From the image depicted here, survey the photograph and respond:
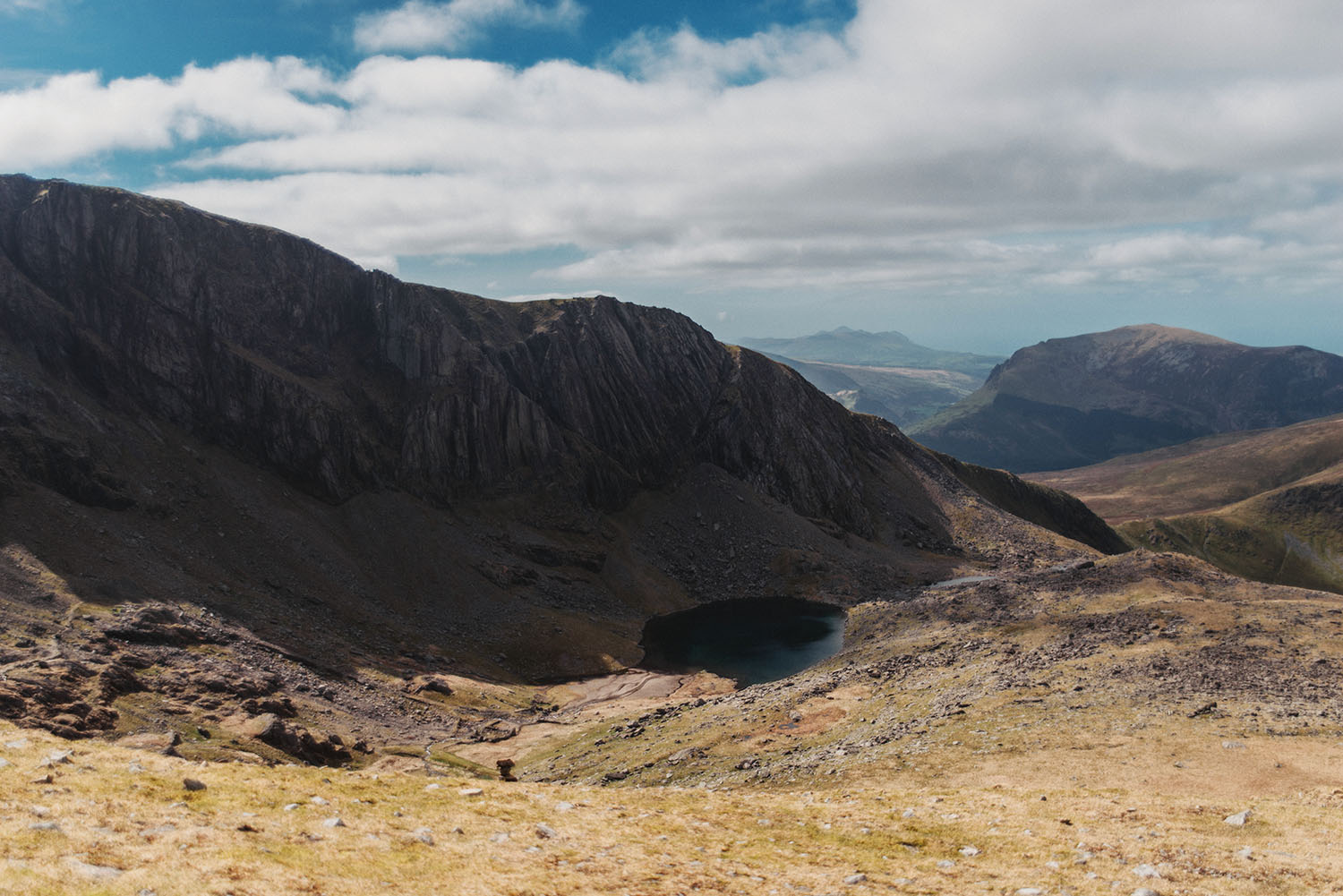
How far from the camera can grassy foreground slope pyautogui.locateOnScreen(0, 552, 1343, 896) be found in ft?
82.7

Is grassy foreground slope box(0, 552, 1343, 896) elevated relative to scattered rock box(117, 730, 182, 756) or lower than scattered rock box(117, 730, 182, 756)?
elevated

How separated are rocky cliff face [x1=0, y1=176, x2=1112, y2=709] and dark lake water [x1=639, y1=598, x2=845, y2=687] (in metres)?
6.09

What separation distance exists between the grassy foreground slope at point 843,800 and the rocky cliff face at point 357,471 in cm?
5265

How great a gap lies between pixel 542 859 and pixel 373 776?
15054mm

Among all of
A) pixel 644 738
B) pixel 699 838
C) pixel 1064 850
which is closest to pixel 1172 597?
pixel 644 738

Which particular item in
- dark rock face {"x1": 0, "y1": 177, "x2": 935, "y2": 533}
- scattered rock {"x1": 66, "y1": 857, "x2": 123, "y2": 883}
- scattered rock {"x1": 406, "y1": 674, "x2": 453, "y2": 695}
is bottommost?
scattered rock {"x1": 406, "y1": 674, "x2": 453, "y2": 695}

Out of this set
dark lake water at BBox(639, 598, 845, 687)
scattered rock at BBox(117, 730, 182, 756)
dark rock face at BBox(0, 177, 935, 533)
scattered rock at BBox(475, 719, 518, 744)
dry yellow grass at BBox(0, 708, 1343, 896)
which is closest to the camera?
dry yellow grass at BBox(0, 708, 1343, 896)

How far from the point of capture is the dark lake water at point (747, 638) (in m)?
120

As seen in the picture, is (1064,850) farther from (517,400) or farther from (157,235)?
(157,235)

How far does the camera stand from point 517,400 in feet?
558

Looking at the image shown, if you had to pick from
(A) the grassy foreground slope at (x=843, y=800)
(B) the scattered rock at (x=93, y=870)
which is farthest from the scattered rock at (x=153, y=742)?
(B) the scattered rock at (x=93, y=870)

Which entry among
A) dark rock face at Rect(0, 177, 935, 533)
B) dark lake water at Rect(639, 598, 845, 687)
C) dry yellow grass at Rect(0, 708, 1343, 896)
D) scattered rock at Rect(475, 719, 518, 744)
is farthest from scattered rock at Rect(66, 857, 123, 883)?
dark rock face at Rect(0, 177, 935, 533)

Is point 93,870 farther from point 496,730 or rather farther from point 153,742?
point 496,730

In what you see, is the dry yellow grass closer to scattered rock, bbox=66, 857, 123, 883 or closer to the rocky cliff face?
scattered rock, bbox=66, 857, 123, 883
